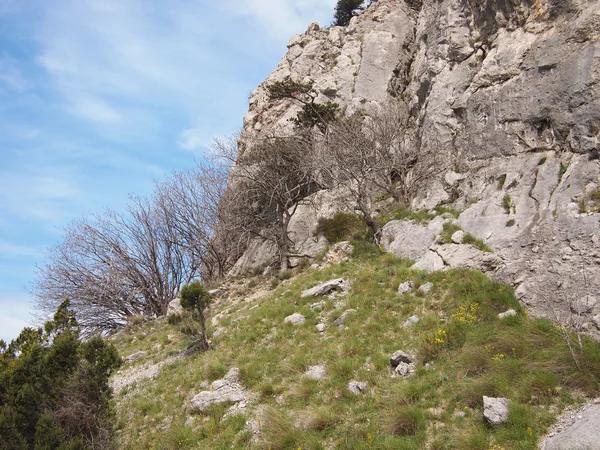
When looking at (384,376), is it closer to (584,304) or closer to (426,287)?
(426,287)

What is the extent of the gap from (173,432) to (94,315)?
1638 centimetres

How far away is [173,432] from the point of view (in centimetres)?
905

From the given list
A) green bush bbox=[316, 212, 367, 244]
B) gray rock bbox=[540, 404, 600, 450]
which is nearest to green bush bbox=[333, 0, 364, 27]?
green bush bbox=[316, 212, 367, 244]

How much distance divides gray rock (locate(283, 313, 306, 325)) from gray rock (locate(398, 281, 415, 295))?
267 centimetres

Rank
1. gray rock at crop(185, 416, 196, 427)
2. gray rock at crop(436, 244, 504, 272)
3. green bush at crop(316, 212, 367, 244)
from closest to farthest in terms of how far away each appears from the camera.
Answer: gray rock at crop(185, 416, 196, 427), gray rock at crop(436, 244, 504, 272), green bush at crop(316, 212, 367, 244)

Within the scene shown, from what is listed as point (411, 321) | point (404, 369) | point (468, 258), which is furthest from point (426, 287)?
point (404, 369)

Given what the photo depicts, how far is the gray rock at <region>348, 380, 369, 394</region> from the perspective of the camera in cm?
849

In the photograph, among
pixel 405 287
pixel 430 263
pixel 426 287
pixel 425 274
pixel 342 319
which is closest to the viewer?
pixel 342 319

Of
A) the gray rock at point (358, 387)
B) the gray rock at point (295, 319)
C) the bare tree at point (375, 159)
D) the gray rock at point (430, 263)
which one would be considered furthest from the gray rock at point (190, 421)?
the bare tree at point (375, 159)

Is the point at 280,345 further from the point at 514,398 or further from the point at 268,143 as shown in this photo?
the point at 268,143

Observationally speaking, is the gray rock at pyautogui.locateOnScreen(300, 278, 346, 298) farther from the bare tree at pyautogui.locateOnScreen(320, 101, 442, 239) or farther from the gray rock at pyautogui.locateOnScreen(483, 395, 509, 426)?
the gray rock at pyautogui.locateOnScreen(483, 395, 509, 426)

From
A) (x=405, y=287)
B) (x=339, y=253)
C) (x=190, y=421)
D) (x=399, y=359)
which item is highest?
(x=339, y=253)

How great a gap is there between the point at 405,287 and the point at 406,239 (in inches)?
112

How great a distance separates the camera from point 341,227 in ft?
61.0
